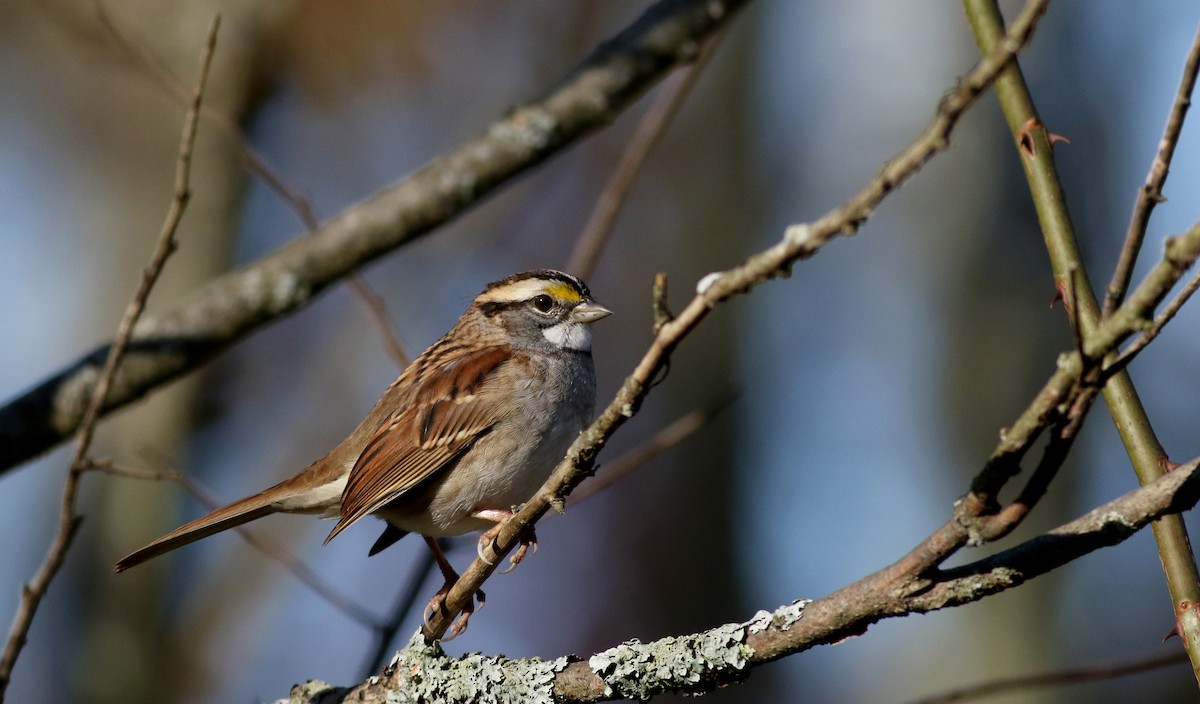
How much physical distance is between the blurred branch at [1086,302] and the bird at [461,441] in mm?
2188

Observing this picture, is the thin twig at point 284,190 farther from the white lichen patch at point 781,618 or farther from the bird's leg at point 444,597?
the white lichen patch at point 781,618

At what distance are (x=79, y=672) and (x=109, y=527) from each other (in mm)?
804

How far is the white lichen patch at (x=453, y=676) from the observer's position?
9.98 feet

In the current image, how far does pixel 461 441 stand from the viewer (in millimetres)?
4355

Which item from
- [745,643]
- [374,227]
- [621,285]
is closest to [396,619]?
[374,227]

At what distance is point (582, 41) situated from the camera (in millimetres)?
11016

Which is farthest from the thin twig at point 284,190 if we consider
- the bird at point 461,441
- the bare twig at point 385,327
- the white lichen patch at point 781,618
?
the white lichen patch at point 781,618

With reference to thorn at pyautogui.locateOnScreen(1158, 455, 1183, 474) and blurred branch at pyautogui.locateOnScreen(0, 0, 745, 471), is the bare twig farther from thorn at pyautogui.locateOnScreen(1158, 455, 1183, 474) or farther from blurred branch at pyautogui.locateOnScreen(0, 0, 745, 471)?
thorn at pyautogui.locateOnScreen(1158, 455, 1183, 474)

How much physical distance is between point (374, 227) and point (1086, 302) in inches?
104

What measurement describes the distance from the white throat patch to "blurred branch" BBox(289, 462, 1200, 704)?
174cm

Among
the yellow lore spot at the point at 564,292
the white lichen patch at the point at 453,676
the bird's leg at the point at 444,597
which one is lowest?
the white lichen patch at the point at 453,676

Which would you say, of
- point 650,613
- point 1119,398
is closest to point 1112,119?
point 650,613

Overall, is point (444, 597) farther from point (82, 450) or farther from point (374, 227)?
point (374, 227)

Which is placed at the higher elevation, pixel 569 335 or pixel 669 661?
pixel 569 335
